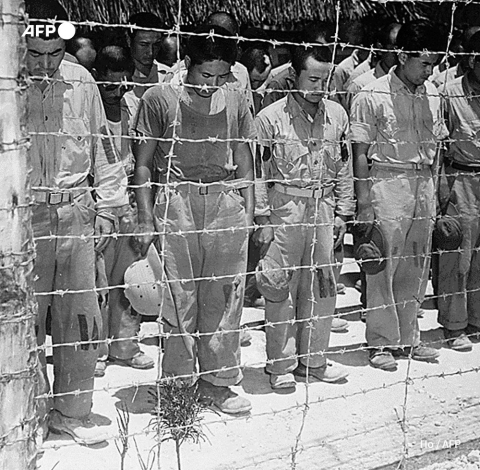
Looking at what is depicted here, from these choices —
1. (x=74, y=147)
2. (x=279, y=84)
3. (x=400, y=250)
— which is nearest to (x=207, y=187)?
(x=74, y=147)

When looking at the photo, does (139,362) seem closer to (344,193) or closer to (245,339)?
(245,339)

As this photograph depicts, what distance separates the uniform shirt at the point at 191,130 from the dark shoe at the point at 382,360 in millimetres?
1479

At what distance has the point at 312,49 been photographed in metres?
4.66

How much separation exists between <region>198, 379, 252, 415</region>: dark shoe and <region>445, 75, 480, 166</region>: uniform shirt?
207 cm

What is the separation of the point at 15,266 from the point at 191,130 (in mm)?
1947

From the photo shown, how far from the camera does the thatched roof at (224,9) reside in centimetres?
659

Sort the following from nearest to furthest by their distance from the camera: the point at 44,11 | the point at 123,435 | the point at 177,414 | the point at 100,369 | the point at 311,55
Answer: the point at 123,435 → the point at 177,414 → the point at 44,11 → the point at 311,55 → the point at 100,369

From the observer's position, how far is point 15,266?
2.54 metres

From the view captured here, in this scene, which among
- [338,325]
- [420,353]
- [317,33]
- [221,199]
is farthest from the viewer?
[317,33]

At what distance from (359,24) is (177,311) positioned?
3956mm

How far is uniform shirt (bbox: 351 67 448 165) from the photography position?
16.5ft

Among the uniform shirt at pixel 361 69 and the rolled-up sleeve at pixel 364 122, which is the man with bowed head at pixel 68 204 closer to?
the rolled-up sleeve at pixel 364 122

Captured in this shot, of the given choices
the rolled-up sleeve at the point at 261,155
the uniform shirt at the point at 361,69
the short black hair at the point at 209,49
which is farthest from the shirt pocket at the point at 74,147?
the uniform shirt at the point at 361,69

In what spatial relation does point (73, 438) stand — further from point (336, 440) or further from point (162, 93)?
point (162, 93)
